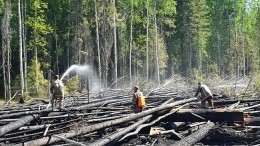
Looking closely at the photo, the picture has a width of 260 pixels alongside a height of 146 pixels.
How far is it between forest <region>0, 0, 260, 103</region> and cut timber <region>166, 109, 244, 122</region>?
867 cm

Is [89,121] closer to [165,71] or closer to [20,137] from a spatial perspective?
[20,137]

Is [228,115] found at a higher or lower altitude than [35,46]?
lower

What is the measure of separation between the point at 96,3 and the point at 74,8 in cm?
311

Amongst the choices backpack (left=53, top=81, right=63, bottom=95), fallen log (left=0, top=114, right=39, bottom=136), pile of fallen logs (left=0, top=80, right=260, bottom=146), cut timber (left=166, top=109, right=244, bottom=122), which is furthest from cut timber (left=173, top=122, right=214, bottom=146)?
backpack (left=53, top=81, right=63, bottom=95)

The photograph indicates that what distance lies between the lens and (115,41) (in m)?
37.2

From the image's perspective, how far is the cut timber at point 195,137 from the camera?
1009cm

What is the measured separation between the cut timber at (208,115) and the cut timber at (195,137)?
32 centimetres

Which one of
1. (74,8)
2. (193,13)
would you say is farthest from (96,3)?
(193,13)

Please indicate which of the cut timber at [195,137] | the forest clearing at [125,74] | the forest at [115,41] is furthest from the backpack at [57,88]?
the cut timber at [195,137]

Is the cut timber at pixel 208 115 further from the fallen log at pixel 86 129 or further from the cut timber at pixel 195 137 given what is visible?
the fallen log at pixel 86 129

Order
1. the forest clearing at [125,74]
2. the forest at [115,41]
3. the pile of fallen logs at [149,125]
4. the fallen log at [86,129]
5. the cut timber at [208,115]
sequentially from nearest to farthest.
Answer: the fallen log at [86,129]
the pile of fallen logs at [149,125]
the forest clearing at [125,74]
the cut timber at [208,115]
the forest at [115,41]

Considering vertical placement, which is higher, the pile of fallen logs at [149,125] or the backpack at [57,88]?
the backpack at [57,88]

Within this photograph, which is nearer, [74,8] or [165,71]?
[74,8]

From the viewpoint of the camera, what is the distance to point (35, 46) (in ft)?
123
